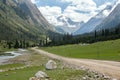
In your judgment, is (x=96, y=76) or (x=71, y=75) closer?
(x=96, y=76)

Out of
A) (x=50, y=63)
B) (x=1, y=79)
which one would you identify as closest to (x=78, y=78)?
(x=1, y=79)

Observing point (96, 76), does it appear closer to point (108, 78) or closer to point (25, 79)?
point (108, 78)

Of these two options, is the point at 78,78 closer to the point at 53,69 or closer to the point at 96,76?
the point at 96,76

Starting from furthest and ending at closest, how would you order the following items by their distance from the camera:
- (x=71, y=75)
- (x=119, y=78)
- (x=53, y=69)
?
(x=53, y=69) → (x=71, y=75) → (x=119, y=78)

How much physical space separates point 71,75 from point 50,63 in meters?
10.1

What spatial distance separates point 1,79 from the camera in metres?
37.9

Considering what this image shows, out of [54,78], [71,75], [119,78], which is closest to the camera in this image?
[119,78]

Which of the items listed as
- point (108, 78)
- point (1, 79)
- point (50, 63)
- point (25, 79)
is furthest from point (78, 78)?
point (50, 63)

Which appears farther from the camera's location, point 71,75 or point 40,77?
point 71,75

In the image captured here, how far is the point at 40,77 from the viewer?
33750mm

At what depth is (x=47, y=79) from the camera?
33.1 m

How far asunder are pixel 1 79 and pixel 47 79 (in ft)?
24.7

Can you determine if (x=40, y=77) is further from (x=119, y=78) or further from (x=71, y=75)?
(x=119, y=78)

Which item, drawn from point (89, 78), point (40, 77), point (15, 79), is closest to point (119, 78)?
point (89, 78)
